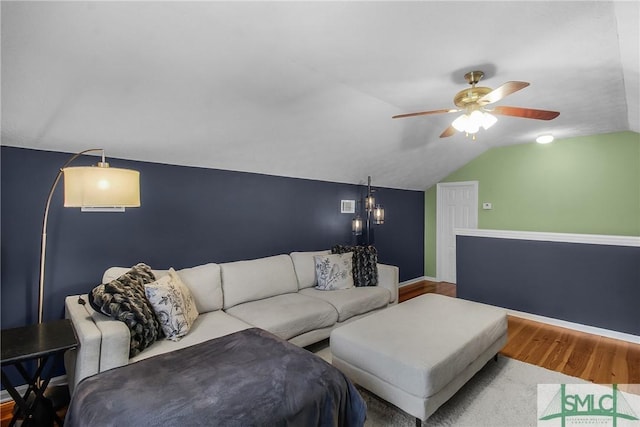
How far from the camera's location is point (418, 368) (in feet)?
6.13

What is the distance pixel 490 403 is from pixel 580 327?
230cm

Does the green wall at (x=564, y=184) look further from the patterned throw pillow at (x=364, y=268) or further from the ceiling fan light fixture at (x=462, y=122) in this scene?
the ceiling fan light fixture at (x=462, y=122)

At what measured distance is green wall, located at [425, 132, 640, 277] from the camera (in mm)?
3912

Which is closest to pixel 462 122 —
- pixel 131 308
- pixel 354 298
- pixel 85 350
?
pixel 354 298

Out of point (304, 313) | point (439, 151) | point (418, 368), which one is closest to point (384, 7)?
point (418, 368)

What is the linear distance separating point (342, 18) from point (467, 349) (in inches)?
88.5

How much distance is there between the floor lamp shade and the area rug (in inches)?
85.6

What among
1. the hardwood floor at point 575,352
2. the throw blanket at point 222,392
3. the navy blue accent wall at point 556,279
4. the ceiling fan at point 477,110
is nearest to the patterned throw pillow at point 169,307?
the throw blanket at point 222,392

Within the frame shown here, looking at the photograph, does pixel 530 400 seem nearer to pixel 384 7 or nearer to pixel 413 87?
pixel 413 87

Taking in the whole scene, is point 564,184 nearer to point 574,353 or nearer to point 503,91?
point 574,353

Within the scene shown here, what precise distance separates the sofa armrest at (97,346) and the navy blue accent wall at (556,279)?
427cm

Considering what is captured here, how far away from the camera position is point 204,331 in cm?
237

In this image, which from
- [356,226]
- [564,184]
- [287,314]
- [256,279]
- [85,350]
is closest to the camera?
[85,350]

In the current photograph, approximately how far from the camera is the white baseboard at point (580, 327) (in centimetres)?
334
